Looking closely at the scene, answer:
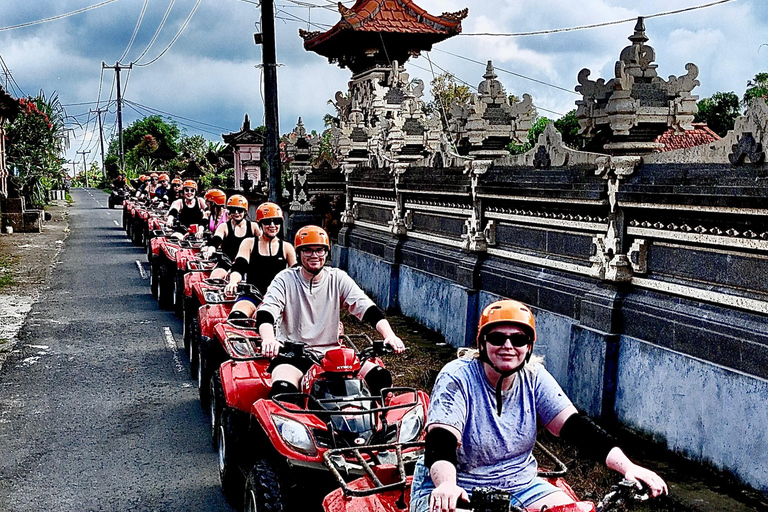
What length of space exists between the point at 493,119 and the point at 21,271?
12728mm

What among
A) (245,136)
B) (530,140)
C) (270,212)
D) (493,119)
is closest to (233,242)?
(270,212)

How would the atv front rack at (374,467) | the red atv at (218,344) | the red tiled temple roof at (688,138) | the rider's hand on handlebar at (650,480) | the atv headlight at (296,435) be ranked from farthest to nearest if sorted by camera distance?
the red tiled temple roof at (688,138) → the red atv at (218,344) → the atv headlight at (296,435) → the atv front rack at (374,467) → the rider's hand on handlebar at (650,480)

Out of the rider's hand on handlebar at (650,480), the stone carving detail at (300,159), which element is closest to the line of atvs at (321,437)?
the rider's hand on handlebar at (650,480)

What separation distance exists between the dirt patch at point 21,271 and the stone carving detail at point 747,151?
8685mm

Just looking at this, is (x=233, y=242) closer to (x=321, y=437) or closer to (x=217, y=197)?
(x=217, y=197)

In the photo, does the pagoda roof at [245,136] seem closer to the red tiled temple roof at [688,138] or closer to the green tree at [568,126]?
the green tree at [568,126]

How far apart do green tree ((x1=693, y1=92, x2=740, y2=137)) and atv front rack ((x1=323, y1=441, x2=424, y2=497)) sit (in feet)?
69.5

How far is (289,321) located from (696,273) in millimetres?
3358

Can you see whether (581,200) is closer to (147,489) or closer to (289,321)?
(289,321)

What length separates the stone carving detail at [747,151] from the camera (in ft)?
20.1

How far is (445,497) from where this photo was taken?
136 inches

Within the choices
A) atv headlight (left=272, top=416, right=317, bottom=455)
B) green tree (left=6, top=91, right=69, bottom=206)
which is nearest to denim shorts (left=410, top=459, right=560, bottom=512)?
atv headlight (left=272, top=416, right=317, bottom=455)

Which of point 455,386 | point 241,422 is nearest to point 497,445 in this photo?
point 455,386

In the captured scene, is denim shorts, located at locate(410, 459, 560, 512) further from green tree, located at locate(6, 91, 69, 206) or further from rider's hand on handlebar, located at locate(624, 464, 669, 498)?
green tree, located at locate(6, 91, 69, 206)
